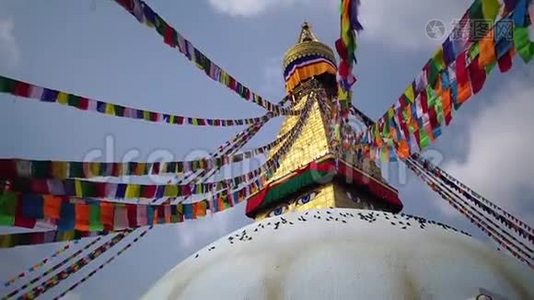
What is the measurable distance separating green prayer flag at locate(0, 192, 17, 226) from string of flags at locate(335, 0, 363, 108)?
3204mm

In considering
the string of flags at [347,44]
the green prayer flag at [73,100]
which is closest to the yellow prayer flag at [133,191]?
the green prayer flag at [73,100]

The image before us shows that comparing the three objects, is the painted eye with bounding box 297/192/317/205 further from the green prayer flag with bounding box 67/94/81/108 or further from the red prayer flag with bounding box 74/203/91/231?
the red prayer flag with bounding box 74/203/91/231

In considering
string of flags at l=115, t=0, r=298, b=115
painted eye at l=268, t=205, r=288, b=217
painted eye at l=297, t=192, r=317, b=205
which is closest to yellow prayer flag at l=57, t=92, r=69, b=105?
string of flags at l=115, t=0, r=298, b=115

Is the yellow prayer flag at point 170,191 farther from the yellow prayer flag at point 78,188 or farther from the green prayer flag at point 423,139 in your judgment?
the green prayer flag at point 423,139

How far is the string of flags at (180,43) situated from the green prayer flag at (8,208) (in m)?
1.59

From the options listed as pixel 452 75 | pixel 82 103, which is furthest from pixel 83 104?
pixel 452 75

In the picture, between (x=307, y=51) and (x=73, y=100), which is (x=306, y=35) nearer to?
(x=307, y=51)

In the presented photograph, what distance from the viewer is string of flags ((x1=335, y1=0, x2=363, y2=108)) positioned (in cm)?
453

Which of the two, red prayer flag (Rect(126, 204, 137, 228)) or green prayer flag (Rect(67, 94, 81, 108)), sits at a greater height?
green prayer flag (Rect(67, 94, 81, 108))

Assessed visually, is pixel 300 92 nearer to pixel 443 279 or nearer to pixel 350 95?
pixel 350 95

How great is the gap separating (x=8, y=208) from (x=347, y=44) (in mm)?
3368

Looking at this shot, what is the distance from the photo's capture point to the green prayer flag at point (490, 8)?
3.33 meters

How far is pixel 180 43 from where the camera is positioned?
450 centimetres

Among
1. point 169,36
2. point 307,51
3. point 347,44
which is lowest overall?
point 169,36
